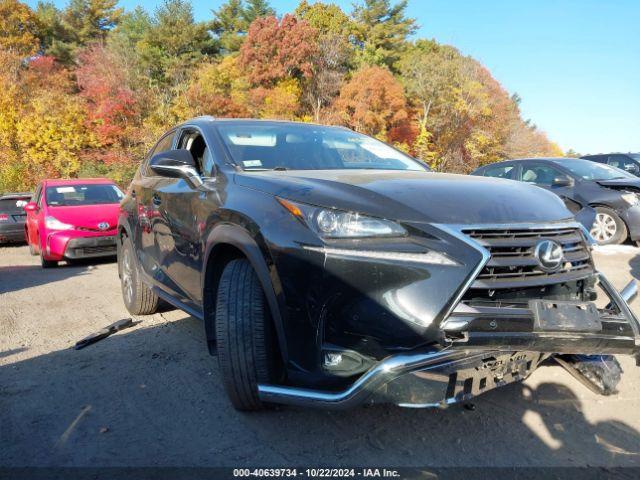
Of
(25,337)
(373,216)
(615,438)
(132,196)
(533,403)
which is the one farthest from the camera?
(132,196)

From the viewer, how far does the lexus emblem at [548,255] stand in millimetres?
2361

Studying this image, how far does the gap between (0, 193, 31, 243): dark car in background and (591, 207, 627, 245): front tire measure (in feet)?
41.4

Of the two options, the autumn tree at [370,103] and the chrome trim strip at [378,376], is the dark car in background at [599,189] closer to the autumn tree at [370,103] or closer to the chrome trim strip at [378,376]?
the chrome trim strip at [378,376]

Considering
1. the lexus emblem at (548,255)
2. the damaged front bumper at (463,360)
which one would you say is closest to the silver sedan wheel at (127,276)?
the damaged front bumper at (463,360)

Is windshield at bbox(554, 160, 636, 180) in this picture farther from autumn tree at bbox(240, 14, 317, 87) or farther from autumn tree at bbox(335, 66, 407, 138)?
autumn tree at bbox(240, 14, 317, 87)

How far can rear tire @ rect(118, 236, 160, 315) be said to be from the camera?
4.91 meters

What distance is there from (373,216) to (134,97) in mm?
29928

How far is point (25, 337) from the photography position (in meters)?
4.59

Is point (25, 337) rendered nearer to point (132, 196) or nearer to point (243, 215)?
point (132, 196)

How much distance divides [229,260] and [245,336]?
58cm

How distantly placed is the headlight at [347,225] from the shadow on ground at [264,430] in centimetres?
108

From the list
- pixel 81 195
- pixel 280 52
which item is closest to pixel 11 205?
pixel 81 195

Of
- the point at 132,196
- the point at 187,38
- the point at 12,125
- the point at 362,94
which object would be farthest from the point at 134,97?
the point at 132,196

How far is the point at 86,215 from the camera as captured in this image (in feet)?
28.9
